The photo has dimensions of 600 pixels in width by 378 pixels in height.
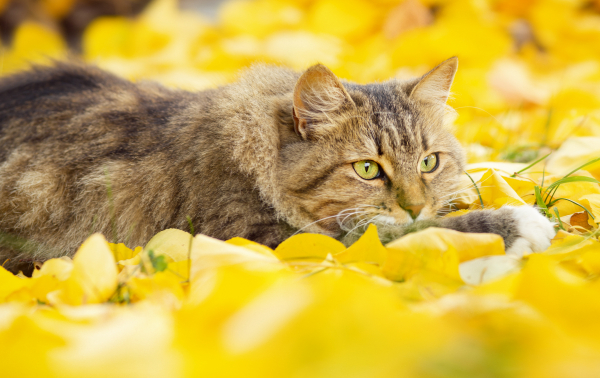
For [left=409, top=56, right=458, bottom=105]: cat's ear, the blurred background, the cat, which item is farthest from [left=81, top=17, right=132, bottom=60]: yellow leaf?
[left=409, top=56, right=458, bottom=105]: cat's ear

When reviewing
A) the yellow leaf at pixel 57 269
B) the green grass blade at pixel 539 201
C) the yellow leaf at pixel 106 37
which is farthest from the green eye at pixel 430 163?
the yellow leaf at pixel 106 37

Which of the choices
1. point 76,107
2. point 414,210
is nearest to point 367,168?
point 414,210

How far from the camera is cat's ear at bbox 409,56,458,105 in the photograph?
1478 mm

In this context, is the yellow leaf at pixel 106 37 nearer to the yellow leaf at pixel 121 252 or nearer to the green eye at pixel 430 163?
the yellow leaf at pixel 121 252

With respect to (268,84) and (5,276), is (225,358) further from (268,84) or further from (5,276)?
(268,84)

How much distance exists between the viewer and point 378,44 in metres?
3.21

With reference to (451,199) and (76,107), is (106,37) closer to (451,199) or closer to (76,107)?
(76,107)

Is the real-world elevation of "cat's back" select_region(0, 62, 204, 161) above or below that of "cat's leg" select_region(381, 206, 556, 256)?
above

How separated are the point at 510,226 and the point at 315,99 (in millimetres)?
667

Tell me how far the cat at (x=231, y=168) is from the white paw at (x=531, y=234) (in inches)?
3.2

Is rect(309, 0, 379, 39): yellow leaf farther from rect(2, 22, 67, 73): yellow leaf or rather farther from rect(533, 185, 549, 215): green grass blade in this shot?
rect(533, 185, 549, 215): green grass blade

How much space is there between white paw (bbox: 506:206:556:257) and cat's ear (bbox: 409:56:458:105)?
1.80 ft

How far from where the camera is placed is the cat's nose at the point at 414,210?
Result: 4.29 feet

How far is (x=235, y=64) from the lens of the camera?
2842mm
